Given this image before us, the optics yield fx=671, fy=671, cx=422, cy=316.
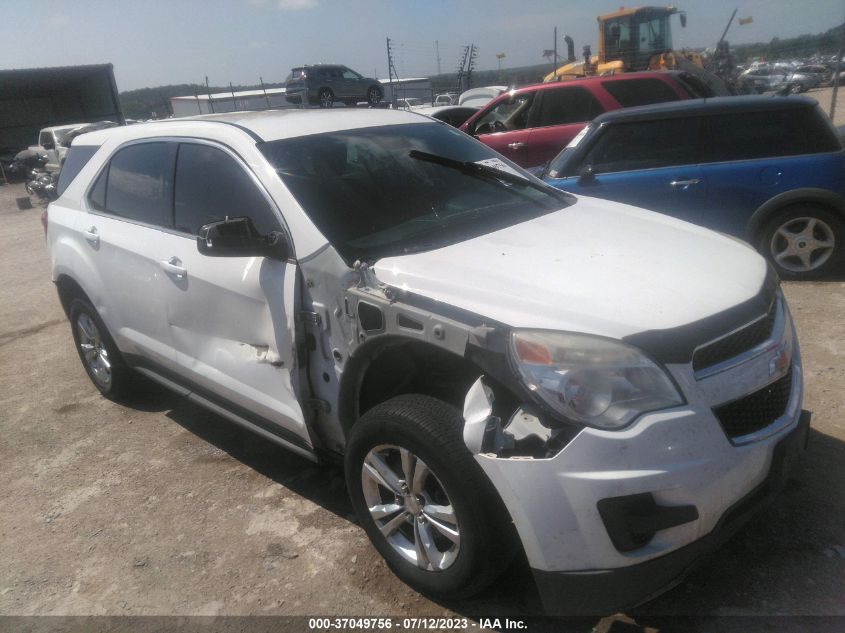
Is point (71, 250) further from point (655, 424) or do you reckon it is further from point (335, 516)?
point (655, 424)

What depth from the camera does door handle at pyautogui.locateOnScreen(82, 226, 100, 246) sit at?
12.9 feet

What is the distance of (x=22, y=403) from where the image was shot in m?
4.74

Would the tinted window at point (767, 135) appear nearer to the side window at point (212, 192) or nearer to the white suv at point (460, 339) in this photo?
the white suv at point (460, 339)

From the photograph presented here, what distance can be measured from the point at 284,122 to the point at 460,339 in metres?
1.77

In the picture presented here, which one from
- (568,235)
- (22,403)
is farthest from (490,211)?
(22,403)

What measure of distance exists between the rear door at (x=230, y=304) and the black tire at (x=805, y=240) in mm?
4279

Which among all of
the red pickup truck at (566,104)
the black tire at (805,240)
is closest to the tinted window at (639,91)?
the red pickup truck at (566,104)

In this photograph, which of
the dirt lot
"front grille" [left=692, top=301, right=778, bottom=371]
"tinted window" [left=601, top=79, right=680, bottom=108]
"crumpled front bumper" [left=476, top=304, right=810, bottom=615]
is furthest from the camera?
"tinted window" [left=601, top=79, right=680, bottom=108]

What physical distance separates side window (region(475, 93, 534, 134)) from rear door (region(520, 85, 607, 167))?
0.46 feet

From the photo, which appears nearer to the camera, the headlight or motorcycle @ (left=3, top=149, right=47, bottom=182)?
the headlight

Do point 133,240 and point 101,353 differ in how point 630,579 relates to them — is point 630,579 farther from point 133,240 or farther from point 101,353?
point 101,353

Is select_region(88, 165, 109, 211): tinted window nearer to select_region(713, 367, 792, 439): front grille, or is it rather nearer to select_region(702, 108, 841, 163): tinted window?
select_region(713, 367, 792, 439): front grille

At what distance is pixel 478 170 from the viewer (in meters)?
3.41

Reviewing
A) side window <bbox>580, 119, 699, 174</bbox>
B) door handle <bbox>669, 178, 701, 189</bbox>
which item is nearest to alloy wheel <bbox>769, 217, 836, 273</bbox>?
door handle <bbox>669, 178, 701, 189</bbox>
